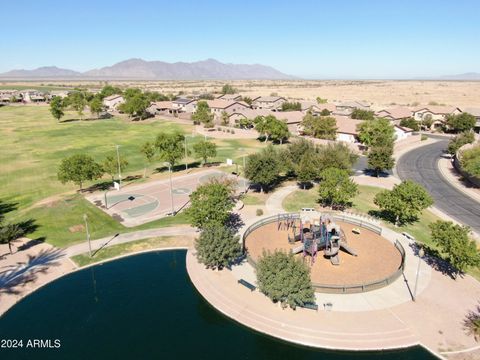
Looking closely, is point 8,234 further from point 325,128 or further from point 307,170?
point 325,128

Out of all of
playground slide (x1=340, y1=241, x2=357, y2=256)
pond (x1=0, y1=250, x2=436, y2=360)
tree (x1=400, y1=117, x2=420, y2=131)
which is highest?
tree (x1=400, y1=117, x2=420, y2=131)

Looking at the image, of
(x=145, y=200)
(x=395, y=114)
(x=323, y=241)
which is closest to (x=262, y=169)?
(x=323, y=241)

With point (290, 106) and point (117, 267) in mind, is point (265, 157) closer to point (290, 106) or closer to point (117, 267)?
point (117, 267)

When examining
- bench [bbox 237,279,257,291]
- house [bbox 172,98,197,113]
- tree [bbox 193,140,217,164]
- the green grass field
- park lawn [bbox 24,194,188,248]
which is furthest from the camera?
house [bbox 172,98,197,113]

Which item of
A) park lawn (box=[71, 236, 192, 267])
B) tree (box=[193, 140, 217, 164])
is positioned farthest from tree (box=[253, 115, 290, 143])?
park lawn (box=[71, 236, 192, 267])

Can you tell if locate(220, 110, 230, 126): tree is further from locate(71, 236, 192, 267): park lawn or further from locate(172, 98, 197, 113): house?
locate(71, 236, 192, 267): park lawn

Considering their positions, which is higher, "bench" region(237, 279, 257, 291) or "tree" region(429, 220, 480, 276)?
"tree" region(429, 220, 480, 276)

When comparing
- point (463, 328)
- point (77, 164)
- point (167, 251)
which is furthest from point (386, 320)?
point (77, 164)
